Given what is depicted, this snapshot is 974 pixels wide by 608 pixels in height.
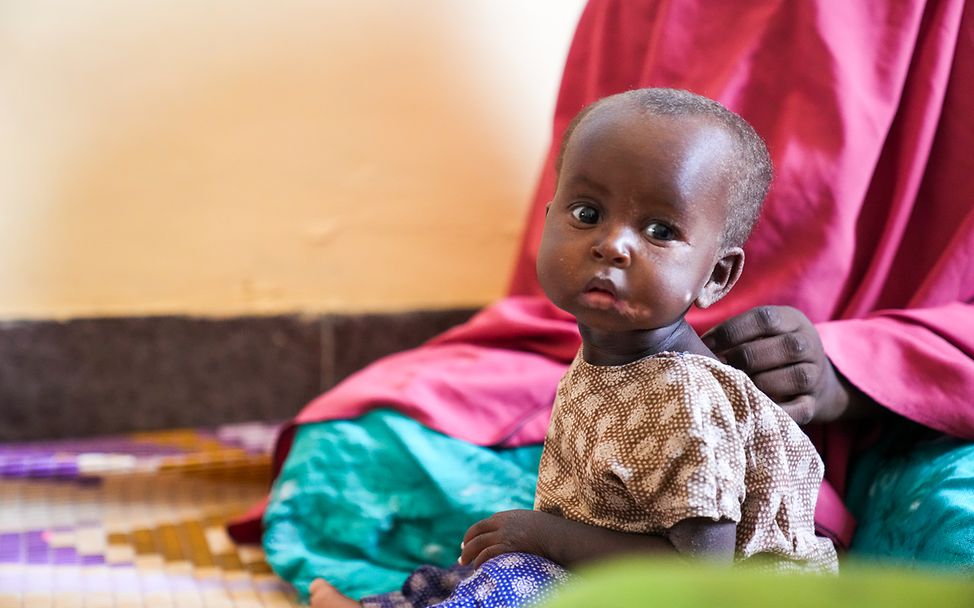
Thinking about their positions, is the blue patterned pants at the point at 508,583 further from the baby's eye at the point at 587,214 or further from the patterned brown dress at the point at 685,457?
the baby's eye at the point at 587,214

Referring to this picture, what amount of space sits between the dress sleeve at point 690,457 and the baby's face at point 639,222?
0.07 metres

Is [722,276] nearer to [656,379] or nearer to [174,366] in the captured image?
[656,379]

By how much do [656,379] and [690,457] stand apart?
0.07 meters

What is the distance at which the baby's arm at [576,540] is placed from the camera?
2.80 ft

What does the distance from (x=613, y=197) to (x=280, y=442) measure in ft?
2.45

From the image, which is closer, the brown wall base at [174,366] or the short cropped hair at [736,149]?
the short cropped hair at [736,149]

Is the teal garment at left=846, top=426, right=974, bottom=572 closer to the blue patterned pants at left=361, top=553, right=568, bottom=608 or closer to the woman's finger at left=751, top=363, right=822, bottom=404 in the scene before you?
the woman's finger at left=751, top=363, right=822, bottom=404

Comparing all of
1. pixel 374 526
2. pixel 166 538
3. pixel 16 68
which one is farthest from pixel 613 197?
pixel 16 68

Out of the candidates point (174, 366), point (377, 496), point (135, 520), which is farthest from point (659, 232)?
point (174, 366)

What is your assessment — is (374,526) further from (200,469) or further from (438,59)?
(438,59)

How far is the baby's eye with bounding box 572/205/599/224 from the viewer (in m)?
0.87

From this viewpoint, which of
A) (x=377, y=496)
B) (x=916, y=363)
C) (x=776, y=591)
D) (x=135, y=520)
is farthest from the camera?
(x=135, y=520)

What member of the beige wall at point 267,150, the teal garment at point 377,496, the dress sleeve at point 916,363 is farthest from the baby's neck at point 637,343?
the beige wall at point 267,150

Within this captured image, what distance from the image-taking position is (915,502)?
3.59ft
